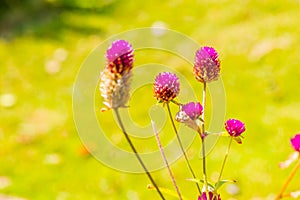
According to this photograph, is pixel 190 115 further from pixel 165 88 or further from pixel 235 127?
pixel 235 127

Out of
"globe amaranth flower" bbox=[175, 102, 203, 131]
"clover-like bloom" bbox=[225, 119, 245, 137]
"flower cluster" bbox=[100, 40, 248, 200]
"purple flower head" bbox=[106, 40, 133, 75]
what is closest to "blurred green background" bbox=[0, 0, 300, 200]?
"clover-like bloom" bbox=[225, 119, 245, 137]

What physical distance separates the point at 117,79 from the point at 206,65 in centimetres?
75

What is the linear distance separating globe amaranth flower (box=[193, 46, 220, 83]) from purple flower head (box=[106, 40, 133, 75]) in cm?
A: 57

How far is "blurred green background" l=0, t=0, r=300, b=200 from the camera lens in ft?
35.6

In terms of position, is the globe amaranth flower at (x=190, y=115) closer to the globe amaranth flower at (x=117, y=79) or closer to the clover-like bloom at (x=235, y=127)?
the clover-like bloom at (x=235, y=127)

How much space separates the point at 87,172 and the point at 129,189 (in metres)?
1.25

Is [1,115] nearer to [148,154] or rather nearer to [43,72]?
[43,72]

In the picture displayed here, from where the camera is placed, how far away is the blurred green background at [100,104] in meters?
10.8

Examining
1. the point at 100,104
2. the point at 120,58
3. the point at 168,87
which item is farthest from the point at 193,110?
the point at 100,104

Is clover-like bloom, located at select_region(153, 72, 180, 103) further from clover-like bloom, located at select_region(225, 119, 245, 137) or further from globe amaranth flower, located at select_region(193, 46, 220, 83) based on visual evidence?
clover-like bloom, located at select_region(225, 119, 245, 137)

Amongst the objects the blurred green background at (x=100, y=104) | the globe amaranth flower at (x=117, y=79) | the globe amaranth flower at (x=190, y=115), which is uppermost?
the blurred green background at (x=100, y=104)

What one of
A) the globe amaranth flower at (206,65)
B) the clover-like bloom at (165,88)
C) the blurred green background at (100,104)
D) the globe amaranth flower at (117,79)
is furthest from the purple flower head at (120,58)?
the blurred green background at (100,104)

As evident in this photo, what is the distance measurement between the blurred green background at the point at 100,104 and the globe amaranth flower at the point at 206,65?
654 centimetres

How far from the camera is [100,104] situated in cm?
1394
